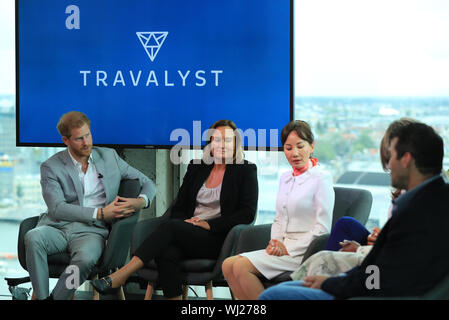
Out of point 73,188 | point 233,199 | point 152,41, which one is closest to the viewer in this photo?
point 233,199

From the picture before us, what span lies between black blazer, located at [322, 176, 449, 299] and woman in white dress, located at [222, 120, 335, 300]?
4.04ft

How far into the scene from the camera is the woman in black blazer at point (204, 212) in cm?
427

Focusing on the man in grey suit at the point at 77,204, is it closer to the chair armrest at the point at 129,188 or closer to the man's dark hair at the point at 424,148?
the chair armrest at the point at 129,188

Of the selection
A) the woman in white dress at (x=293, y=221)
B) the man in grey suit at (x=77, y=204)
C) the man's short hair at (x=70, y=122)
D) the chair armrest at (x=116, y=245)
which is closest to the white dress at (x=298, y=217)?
the woman in white dress at (x=293, y=221)

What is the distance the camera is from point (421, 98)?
495 cm

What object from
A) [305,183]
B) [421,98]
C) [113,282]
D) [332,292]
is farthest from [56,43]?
[332,292]

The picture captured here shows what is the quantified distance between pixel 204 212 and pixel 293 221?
0.85 meters

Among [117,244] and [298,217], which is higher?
[298,217]

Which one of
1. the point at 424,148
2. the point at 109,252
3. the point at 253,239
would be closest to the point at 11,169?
the point at 109,252

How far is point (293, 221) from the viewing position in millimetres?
4066

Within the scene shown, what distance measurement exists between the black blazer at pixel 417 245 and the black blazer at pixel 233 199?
180cm

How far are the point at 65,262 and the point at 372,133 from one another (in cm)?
257

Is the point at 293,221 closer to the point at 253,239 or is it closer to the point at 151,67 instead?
the point at 253,239

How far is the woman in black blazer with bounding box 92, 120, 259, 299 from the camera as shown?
4270 millimetres
